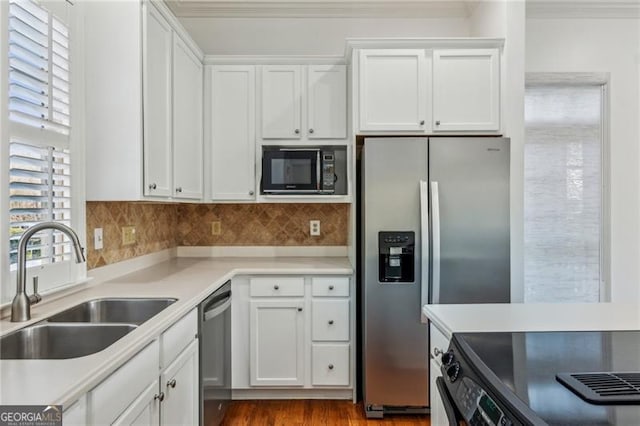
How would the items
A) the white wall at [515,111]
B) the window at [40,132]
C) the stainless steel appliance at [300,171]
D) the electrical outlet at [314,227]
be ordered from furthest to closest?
the electrical outlet at [314,227], the stainless steel appliance at [300,171], the white wall at [515,111], the window at [40,132]

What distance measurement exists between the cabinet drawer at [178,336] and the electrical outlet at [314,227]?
60.6 inches

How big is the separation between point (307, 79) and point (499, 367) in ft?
7.99

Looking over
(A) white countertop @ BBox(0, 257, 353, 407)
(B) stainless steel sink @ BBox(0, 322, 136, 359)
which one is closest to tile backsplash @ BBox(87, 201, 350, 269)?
(A) white countertop @ BBox(0, 257, 353, 407)

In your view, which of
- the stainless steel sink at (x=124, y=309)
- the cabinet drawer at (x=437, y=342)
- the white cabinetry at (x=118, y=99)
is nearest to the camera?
the cabinet drawer at (x=437, y=342)

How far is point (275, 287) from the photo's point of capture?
2656mm

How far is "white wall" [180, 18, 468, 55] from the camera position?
333cm

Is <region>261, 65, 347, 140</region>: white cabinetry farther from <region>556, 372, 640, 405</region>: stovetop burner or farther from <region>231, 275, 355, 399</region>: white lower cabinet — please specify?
<region>556, 372, 640, 405</region>: stovetop burner

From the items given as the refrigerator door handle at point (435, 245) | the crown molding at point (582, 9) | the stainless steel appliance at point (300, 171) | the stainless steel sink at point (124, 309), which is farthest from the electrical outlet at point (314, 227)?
the crown molding at point (582, 9)

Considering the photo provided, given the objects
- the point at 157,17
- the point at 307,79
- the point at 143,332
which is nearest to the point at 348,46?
the point at 307,79

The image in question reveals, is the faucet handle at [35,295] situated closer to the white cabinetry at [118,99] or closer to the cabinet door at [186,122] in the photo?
the white cabinetry at [118,99]

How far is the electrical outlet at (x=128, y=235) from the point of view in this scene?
95.9 inches

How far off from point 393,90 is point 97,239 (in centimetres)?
200

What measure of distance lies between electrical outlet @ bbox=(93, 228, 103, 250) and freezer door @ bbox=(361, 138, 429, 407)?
4.96 ft

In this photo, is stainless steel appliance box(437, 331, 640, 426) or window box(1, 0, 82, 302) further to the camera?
window box(1, 0, 82, 302)
